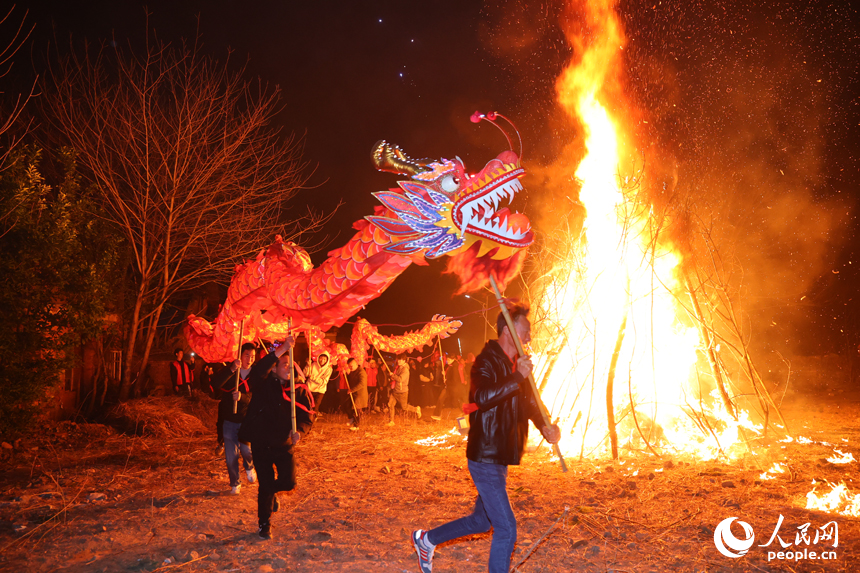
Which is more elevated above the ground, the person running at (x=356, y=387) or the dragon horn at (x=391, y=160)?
the dragon horn at (x=391, y=160)

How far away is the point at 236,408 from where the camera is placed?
20.0 ft

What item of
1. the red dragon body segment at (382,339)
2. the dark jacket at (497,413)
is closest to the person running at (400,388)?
the red dragon body segment at (382,339)

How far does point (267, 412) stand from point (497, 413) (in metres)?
2.33

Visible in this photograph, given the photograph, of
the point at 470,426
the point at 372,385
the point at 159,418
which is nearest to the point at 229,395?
the point at 470,426

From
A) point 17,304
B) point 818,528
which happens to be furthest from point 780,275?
point 17,304

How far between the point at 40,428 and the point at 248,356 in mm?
5666

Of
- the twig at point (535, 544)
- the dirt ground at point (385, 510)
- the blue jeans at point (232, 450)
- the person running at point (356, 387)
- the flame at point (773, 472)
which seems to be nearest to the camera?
the twig at point (535, 544)

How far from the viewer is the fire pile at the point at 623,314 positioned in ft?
25.4

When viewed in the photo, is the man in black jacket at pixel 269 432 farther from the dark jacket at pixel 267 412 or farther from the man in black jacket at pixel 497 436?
the man in black jacket at pixel 497 436

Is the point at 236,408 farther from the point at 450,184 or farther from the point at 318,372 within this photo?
the point at 318,372

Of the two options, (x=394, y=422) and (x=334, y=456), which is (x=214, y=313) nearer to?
(x=394, y=422)

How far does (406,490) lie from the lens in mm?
6203

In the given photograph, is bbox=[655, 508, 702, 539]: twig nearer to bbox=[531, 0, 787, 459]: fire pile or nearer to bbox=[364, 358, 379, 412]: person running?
bbox=[531, 0, 787, 459]: fire pile

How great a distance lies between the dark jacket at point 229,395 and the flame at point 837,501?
5694mm
